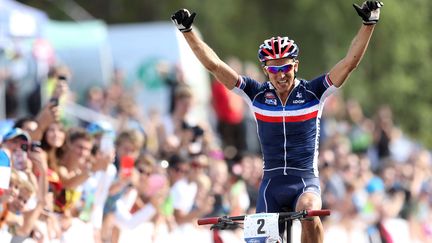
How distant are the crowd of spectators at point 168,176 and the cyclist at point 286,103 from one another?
215 cm

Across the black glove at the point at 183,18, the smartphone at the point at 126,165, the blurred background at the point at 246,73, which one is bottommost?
the smartphone at the point at 126,165

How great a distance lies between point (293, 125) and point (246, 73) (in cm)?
1230

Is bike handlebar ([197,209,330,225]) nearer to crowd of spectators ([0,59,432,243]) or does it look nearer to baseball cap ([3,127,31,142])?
crowd of spectators ([0,59,432,243])

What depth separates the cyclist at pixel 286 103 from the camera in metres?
11.7

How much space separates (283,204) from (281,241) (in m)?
1.08

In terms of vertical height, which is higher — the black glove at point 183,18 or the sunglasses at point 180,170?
the black glove at point 183,18

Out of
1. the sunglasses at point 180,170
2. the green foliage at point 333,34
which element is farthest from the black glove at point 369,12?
the green foliage at point 333,34

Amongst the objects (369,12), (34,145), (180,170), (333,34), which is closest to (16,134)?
(34,145)

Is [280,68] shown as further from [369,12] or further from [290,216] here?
[290,216]

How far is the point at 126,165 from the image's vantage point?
49.0ft

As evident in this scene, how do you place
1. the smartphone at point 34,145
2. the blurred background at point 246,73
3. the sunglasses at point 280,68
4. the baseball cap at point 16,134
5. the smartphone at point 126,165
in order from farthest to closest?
the blurred background at point 246,73 → the smartphone at point 126,165 → the smartphone at point 34,145 → the baseball cap at point 16,134 → the sunglasses at point 280,68

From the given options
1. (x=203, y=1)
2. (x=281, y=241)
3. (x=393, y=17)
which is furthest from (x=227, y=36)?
(x=281, y=241)

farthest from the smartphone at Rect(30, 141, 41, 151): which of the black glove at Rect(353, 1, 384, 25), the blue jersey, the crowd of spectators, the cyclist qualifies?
the black glove at Rect(353, 1, 384, 25)

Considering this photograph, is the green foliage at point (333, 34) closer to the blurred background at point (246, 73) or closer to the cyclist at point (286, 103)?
the blurred background at point (246, 73)
